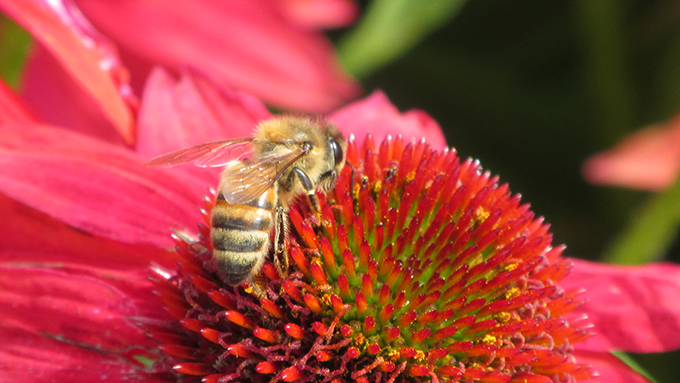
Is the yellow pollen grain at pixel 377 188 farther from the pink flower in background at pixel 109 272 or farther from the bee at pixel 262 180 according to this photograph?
the pink flower in background at pixel 109 272

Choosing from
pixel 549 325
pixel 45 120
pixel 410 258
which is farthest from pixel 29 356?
pixel 549 325

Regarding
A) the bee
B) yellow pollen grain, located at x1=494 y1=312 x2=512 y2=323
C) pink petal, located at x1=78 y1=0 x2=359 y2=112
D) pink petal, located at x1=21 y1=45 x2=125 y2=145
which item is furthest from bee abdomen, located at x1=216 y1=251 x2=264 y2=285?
pink petal, located at x1=78 y1=0 x2=359 y2=112

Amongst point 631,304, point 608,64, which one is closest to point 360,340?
point 631,304

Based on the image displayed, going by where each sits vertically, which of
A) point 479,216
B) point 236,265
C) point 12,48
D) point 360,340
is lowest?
point 360,340

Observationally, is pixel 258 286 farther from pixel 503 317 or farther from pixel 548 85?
pixel 548 85

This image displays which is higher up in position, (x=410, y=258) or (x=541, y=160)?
(x=541, y=160)

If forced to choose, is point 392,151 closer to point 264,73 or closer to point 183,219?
point 183,219
